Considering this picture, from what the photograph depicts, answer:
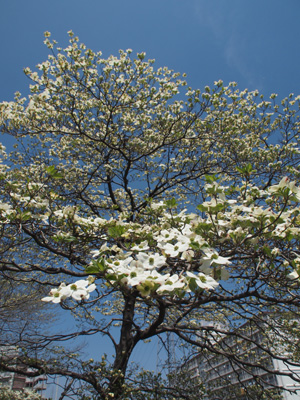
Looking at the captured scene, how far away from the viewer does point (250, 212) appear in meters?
2.08

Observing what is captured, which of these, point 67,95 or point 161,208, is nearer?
point 161,208

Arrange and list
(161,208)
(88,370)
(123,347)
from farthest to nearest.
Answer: (123,347)
(88,370)
(161,208)

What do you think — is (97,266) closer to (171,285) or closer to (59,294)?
(59,294)

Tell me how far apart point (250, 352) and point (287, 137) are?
4.99m

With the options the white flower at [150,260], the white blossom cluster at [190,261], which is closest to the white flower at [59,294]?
the white blossom cluster at [190,261]

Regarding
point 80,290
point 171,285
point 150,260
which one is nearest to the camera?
point 171,285

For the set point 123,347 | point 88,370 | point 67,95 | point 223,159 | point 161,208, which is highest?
point 67,95

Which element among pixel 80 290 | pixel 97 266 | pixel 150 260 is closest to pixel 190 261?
pixel 150 260

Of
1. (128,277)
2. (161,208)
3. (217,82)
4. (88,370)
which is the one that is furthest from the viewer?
(217,82)

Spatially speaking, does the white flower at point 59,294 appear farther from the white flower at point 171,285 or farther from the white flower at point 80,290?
the white flower at point 171,285

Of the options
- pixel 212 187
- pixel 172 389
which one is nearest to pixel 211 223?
pixel 212 187

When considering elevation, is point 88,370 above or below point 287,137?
below

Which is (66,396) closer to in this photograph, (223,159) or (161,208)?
(161,208)

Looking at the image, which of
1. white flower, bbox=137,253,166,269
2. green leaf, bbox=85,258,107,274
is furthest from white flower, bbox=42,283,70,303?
white flower, bbox=137,253,166,269
